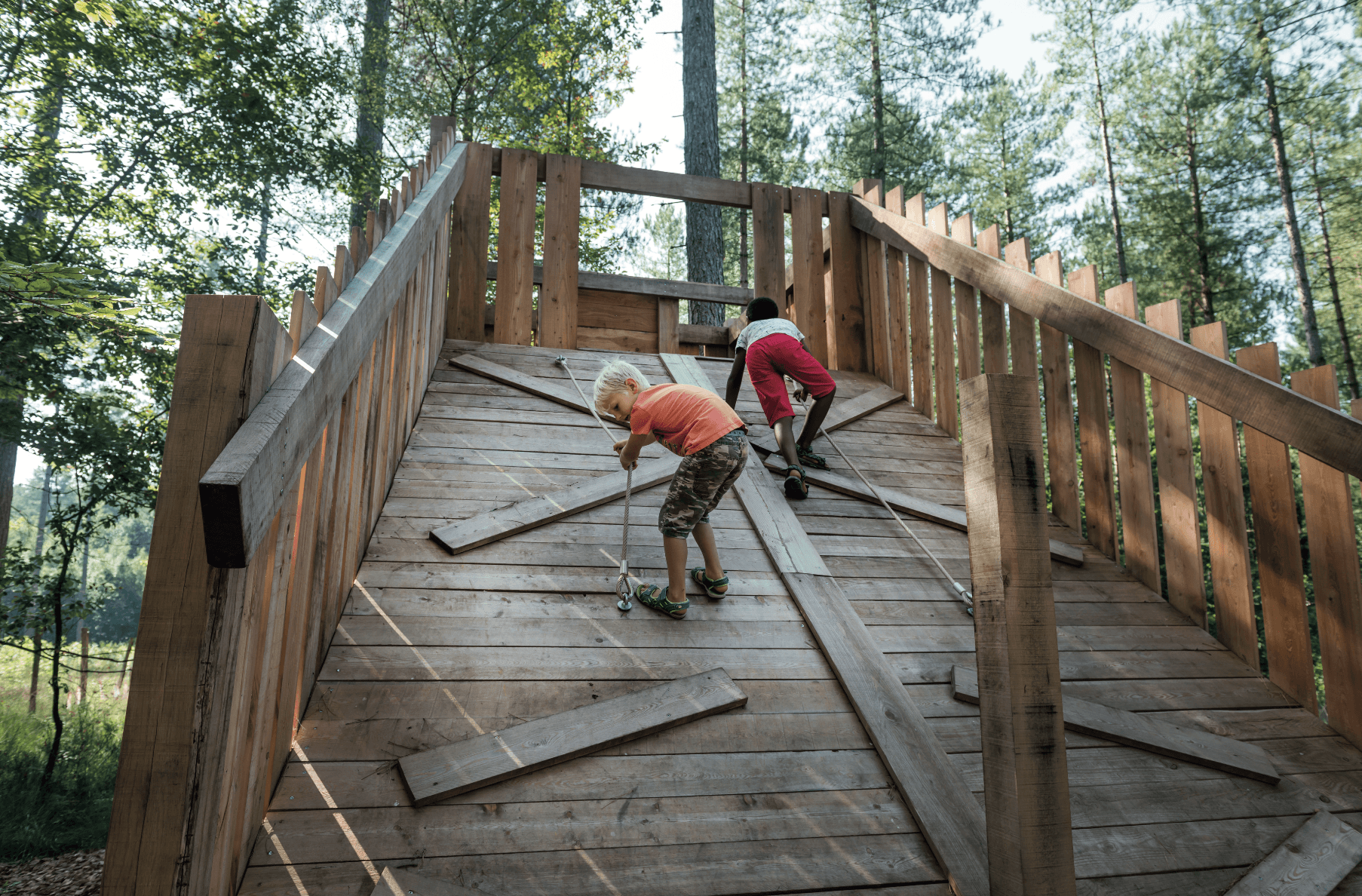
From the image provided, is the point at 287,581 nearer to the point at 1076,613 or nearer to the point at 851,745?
the point at 851,745

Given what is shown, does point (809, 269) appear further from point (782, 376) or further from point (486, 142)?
point (486, 142)

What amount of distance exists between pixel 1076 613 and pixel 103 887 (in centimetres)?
338

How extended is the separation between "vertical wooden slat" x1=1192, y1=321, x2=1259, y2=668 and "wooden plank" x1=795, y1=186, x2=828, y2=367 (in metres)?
2.96

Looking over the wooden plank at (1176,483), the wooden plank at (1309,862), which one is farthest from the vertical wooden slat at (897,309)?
the wooden plank at (1309,862)

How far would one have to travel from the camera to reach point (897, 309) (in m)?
5.58

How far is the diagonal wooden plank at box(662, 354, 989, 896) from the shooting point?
1928mm

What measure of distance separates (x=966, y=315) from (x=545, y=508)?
3.23 metres

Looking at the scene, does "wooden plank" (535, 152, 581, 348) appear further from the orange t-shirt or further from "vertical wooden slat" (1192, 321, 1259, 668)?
"vertical wooden slat" (1192, 321, 1259, 668)

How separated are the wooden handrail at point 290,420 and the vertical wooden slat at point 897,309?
3865 millimetres

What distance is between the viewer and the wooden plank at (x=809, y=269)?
19.4ft

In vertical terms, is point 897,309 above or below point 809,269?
below

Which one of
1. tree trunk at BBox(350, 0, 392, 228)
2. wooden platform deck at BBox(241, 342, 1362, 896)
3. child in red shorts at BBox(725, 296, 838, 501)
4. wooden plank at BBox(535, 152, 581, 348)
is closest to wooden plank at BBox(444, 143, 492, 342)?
wooden plank at BBox(535, 152, 581, 348)

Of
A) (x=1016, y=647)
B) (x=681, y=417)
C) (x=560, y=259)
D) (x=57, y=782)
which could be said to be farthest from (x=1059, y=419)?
(x=57, y=782)

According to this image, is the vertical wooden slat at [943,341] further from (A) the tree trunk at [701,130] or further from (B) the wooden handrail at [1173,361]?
(A) the tree trunk at [701,130]
